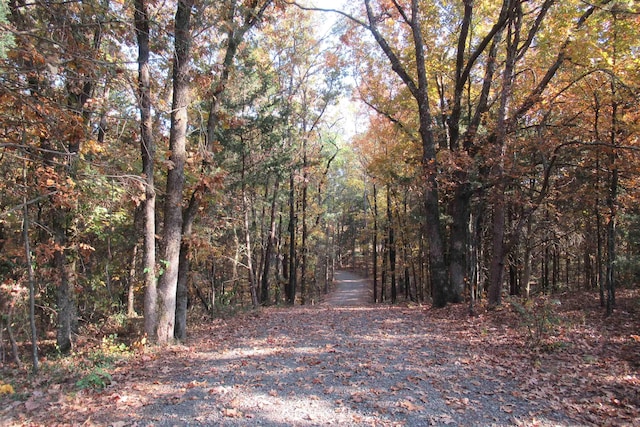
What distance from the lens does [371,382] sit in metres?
5.02

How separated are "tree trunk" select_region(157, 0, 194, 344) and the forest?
42 millimetres

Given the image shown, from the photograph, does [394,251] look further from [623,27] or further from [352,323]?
[623,27]

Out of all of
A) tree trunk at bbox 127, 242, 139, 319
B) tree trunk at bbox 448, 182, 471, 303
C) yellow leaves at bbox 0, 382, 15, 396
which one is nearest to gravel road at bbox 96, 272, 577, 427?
yellow leaves at bbox 0, 382, 15, 396

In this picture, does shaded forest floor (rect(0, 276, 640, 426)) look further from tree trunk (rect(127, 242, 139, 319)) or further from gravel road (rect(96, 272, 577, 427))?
tree trunk (rect(127, 242, 139, 319))

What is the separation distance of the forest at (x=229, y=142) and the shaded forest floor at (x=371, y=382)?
6.72 ft

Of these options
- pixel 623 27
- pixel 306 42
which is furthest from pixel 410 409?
pixel 306 42

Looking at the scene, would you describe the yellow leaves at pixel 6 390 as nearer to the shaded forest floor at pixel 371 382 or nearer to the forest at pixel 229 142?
the shaded forest floor at pixel 371 382

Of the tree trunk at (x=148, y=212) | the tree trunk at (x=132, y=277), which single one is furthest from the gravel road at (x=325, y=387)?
the tree trunk at (x=132, y=277)

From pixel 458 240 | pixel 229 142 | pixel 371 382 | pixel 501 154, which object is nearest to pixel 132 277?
pixel 229 142

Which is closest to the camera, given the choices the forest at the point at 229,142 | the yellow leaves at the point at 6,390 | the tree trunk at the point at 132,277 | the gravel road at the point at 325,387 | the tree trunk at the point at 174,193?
the gravel road at the point at 325,387

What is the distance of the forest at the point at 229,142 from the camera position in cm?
573

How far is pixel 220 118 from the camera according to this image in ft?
33.1

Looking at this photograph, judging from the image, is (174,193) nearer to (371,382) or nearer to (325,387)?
(325,387)

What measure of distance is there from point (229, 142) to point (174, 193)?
709cm
